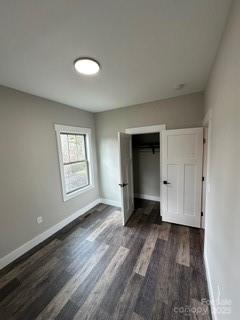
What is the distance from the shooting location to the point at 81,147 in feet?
11.6

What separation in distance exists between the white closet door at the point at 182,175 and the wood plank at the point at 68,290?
164cm

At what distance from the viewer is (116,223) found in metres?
2.96

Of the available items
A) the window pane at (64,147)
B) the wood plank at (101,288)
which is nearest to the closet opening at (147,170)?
the wood plank at (101,288)

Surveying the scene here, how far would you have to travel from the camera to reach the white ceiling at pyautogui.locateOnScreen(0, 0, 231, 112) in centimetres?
95

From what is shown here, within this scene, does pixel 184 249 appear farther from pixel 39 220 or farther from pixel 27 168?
pixel 27 168

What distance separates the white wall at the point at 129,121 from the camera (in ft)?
8.75

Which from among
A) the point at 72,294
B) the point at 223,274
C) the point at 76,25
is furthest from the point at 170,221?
the point at 76,25

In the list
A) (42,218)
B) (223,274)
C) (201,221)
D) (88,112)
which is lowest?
(201,221)

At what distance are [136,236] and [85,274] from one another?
1.05 metres

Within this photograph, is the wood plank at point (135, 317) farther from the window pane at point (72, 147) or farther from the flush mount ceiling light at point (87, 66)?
the window pane at point (72, 147)

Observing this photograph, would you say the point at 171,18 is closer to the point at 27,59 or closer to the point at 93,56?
the point at 93,56

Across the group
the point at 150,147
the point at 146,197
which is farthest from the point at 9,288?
the point at 150,147

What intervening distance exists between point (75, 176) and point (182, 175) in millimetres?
2435

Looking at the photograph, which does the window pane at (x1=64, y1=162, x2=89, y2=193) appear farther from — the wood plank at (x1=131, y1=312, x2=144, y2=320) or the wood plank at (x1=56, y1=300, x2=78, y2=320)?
the wood plank at (x1=131, y1=312, x2=144, y2=320)
